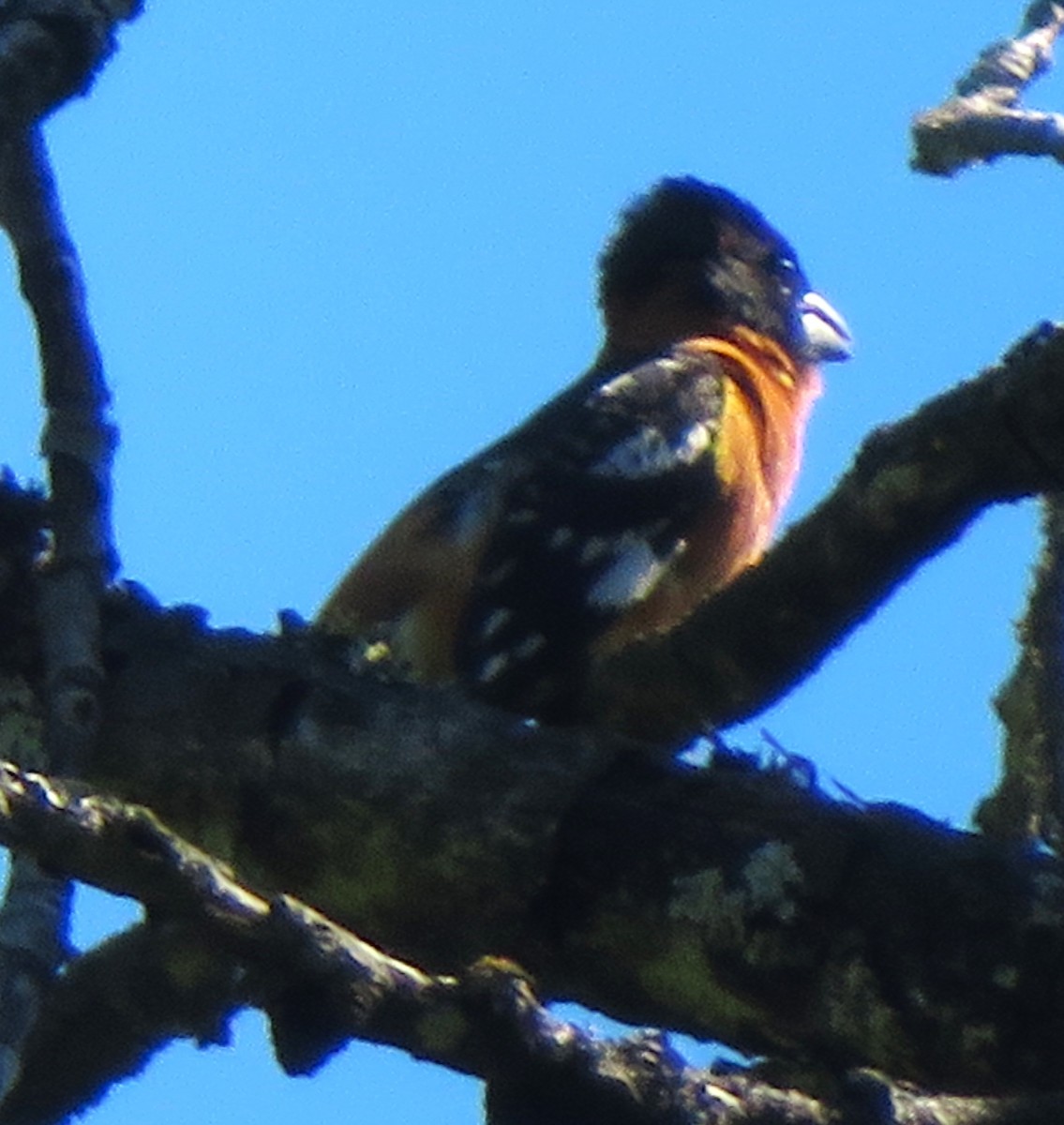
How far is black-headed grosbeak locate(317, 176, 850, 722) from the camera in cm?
527

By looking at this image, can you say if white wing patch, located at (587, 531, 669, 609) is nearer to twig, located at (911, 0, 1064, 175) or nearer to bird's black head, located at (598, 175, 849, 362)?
twig, located at (911, 0, 1064, 175)

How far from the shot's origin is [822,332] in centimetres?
739

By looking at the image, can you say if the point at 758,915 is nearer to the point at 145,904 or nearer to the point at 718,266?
the point at 145,904

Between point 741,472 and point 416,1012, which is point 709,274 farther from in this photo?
point 416,1012

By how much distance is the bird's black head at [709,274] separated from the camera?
24.0ft

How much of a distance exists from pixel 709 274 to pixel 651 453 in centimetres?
154

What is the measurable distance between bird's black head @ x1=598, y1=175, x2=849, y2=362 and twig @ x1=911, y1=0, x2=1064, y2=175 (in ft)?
8.89

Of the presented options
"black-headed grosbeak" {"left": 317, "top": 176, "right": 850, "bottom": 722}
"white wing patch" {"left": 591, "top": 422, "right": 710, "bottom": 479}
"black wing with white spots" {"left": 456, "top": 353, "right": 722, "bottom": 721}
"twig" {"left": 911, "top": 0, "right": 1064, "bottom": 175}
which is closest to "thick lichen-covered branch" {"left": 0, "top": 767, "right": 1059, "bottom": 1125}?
"black-headed grosbeak" {"left": 317, "top": 176, "right": 850, "bottom": 722}

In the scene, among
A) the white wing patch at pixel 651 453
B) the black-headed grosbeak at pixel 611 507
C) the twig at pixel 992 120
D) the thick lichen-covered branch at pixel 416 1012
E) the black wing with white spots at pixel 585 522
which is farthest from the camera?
the white wing patch at pixel 651 453

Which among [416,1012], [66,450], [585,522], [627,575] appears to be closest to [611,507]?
[585,522]

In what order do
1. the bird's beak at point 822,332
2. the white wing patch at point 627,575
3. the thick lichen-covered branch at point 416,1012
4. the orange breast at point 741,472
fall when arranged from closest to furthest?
the thick lichen-covered branch at point 416,1012 < the white wing patch at point 627,575 < the orange breast at point 741,472 < the bird's beak at point 822,332

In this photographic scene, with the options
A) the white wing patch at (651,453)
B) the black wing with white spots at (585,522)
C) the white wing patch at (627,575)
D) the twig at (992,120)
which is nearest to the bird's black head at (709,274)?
the black wing with white spots at (585,522)

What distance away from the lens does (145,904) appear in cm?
208

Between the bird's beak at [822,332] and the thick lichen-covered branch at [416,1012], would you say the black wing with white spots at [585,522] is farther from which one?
the thick lichen-covered branch at [416,1012]
